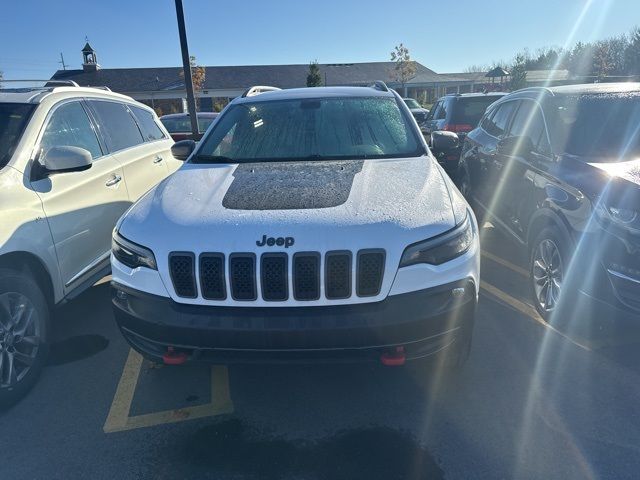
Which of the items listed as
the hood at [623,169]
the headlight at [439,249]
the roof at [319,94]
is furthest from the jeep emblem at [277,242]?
the hood at [623,169]

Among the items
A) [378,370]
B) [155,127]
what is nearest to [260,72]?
[155,127]

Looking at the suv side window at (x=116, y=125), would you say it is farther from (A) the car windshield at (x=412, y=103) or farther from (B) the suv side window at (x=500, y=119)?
(A) the car windshield at (x=412, y=103)

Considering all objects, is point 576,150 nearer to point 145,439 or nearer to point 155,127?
point 145,439

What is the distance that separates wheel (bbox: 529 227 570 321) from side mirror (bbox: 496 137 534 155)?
883 millimetres

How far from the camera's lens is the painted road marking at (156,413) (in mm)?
2826

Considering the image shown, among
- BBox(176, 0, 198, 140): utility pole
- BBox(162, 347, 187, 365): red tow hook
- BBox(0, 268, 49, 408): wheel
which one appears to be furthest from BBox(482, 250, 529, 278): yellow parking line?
BBox(176, 0, 198, 140): utility pole

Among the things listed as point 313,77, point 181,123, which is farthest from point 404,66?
point 181,123

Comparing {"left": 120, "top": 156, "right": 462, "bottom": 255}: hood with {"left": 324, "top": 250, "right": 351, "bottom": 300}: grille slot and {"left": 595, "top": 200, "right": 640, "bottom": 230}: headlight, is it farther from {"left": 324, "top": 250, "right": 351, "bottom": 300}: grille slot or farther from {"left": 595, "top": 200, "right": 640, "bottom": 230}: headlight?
{"left": 595, "top": 200, "right": 640, "bottom": 230}: headlight

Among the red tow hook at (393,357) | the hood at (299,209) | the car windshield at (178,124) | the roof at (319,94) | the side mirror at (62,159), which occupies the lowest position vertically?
the car windshield at (178,124)

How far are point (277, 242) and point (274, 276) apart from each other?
0.17 meters

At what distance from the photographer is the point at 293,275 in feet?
7.69

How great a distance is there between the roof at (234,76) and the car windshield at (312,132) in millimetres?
41111

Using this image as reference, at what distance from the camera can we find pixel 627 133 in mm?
4027

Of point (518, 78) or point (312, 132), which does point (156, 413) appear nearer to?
point (312, 132)
